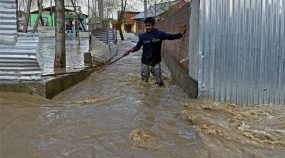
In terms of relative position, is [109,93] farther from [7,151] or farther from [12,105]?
[7,151]

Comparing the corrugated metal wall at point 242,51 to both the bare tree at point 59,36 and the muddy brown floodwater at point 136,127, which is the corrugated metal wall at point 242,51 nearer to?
the muddy brown floodwater at point 136,127

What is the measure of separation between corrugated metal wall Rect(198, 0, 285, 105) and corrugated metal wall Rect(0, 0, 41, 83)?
343 cm

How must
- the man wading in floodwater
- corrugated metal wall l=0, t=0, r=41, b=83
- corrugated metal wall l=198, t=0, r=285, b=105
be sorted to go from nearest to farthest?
corrugated metal wall l=198, t=0, r=285, b=105
corrugated metal wall l=0, t=0, r=41, b=83
the man wading in floodwater

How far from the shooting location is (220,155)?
3.28 metres

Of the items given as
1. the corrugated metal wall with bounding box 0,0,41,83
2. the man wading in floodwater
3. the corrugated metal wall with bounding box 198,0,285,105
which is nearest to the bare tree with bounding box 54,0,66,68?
A: the corrugated metal wall with bounding box 0,0,41,83

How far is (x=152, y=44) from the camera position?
263 inches

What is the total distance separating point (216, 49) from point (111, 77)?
454 centimetres

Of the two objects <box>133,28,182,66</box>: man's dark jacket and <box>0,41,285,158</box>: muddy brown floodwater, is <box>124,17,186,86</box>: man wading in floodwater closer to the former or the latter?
<box>133,28,182,66</box>: man's dark jacket

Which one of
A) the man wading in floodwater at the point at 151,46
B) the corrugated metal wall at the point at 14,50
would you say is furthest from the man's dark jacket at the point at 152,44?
the corrugated metal wall at the point at 14,50

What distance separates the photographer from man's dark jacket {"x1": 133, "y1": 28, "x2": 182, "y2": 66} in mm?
6582

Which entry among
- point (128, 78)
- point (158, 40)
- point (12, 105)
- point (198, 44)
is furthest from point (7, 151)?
point (128, 78)

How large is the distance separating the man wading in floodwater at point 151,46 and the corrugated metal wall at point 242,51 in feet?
4.28

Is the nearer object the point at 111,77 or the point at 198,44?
the point at 198,44

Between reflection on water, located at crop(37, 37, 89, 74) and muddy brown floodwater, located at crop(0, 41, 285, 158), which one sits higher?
reflection on water, located at crop(37, 37, 89, 74)
